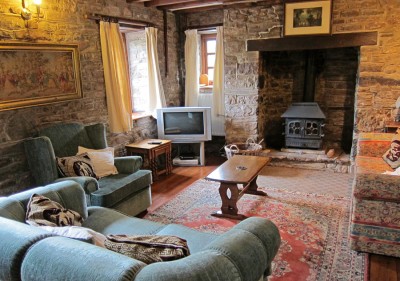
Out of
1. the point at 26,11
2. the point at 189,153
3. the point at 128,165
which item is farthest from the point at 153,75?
the point at 26,11

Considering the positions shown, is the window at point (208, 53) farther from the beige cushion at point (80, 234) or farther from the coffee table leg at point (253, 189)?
the beige cushion at point (80, 234)

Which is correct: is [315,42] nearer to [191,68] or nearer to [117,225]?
[191,68]

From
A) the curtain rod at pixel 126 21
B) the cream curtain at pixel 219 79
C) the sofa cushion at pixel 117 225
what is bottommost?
the sofa cushion at pixel 117 225

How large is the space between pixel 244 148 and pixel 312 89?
1452 mm

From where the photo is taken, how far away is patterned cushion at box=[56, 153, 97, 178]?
3182 mm

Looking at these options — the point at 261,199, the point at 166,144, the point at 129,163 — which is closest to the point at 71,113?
the point at 129,163

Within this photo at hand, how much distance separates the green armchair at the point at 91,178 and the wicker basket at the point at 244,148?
1.84 meters

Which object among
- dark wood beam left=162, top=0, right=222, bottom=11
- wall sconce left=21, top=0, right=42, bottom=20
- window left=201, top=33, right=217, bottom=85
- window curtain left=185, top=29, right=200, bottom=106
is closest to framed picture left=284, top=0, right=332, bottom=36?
dark wood beam left=162, top=0, right=222, bottom=11

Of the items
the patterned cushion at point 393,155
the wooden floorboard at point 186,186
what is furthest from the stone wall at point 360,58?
the wooden floorboard at point 186,186

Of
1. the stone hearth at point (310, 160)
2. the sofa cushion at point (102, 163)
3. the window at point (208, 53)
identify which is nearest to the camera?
the sofa cushion at point (102, 163)

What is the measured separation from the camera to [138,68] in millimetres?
5289

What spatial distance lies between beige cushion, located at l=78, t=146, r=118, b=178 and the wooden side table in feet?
2.99

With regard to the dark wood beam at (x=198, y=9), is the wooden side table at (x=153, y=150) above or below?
below

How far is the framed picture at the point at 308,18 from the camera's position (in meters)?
4.52
